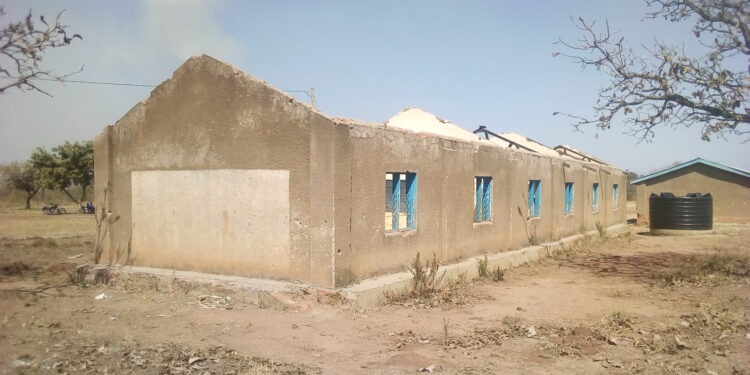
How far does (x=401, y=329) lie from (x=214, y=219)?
391 centimetres

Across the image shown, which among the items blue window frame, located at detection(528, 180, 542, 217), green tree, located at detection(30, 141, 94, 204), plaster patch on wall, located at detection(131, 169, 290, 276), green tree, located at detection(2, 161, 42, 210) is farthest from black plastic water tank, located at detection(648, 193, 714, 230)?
green tree, located at detection(2, 161, 42, 210)

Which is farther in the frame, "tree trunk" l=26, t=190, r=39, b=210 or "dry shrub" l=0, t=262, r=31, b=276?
"tree trunk" l=26, t=190, r=39, b=210

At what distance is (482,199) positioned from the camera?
1232 cm

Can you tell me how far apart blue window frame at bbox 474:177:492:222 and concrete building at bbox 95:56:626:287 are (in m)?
0.04

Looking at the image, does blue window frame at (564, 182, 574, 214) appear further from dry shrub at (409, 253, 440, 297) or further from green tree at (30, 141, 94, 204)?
green tree at (30, 141, 94, 204)

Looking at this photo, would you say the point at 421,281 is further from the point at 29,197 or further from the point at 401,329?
the point at 29,197

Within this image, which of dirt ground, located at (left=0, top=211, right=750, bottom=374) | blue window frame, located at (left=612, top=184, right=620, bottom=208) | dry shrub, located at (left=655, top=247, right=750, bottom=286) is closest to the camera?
dirt ground, located at (left=0, top=211, right=750, bottom=374)

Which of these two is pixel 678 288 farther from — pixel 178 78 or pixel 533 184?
pixel 178 78

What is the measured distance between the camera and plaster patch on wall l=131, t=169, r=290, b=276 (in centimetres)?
850

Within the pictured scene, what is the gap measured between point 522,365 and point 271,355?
8.36ft

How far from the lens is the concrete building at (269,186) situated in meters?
8.10

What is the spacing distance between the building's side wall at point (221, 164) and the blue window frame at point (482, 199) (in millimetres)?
5078

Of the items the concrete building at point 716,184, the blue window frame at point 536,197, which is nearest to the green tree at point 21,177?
the blue window frame at point 536,197

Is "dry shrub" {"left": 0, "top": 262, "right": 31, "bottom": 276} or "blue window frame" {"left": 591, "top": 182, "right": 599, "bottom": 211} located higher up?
"blue window frame" {"left": 591, "top": 182, "right": 599, "bottom": 211}
